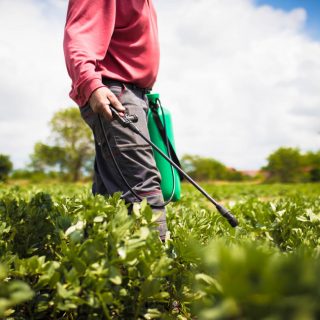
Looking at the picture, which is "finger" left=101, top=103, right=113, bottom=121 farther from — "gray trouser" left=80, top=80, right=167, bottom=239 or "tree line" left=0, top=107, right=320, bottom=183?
"tree line" left=0, top=107, right=320, bottom=183

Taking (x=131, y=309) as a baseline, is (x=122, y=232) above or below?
above

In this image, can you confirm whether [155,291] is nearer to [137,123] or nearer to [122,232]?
[122,232]

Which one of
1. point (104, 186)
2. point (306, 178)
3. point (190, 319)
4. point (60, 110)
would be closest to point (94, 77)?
point (104, 186)

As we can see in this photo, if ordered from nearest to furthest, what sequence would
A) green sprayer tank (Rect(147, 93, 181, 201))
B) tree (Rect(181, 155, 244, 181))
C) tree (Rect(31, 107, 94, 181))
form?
1. green sprayer tank (Rect(147, 93, 181, 201))
2. tree (Rect(31, 107, 94, 181))
3. tree (Rect(181, 155, 244, 181))

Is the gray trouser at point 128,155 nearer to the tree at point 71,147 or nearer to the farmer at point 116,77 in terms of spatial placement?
the farmer at point 116,77

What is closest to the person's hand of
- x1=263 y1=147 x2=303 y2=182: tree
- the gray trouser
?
the gray trouser

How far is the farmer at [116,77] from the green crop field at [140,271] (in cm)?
35

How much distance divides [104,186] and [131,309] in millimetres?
1216

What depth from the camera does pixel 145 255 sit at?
1776 millimetres

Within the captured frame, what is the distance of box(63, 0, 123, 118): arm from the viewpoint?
243cm

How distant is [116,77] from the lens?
2.68 metres

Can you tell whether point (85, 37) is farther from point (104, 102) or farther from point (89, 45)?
point (104, 102)

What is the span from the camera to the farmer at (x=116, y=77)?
2.49 m

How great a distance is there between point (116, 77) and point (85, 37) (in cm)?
33
